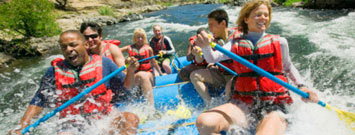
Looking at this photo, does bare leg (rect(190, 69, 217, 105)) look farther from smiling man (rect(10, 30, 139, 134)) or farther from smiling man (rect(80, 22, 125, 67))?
smiling man (rect(80, 22, 125, 67))

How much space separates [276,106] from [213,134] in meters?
0.58

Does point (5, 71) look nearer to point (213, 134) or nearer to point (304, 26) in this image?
point (213, 134)

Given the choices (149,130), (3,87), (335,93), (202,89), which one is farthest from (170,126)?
(3,87)

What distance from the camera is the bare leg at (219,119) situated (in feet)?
5.22

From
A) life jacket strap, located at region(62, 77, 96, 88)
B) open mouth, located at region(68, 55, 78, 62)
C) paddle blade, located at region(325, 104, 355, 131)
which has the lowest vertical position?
paddle blade, located at region(325, 104, 355, 131)

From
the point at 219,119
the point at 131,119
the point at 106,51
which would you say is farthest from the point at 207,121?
the point at 106,51

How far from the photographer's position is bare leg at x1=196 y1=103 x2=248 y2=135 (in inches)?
62.6

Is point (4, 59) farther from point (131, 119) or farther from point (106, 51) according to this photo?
point (131, 119)

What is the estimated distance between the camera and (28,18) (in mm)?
10586

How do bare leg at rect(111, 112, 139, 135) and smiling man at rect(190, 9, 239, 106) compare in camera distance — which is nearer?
bare leg at rect(111, 112, 139, 135)

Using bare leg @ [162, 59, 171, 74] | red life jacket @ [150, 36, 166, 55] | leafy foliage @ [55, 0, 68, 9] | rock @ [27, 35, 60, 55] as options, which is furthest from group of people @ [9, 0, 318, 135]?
leafy foliage @ [55, 0, 68, 9]

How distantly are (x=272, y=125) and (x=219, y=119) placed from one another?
0.39 meters

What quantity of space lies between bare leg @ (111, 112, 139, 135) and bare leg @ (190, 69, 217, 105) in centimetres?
86

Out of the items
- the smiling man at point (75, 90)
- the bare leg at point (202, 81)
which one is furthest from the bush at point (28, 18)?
the bare leg at point (202, 81)
